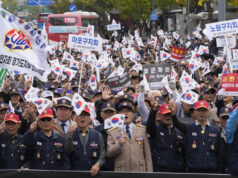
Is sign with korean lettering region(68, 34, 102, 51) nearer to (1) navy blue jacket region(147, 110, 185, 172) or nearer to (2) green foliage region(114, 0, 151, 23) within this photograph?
(1) navy blue jacket region(147, 110, 185, 172)

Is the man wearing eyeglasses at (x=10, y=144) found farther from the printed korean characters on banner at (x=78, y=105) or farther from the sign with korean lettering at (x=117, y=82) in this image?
the sign with korean lettering at (x=117, y=82)

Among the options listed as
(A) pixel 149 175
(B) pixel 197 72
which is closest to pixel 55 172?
(A) pixel 149 175

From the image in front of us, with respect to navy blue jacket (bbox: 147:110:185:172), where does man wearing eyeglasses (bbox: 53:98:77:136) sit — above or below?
above

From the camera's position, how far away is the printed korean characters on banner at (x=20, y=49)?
8477mm

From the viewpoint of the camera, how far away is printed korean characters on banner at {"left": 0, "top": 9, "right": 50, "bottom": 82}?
8.48 metres

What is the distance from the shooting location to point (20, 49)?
8.63 m

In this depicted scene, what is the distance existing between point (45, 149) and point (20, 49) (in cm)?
226

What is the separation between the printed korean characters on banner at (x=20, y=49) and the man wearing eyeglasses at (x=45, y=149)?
1781mm

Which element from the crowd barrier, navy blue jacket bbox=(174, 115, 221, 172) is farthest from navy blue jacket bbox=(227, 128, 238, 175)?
the crowd barrier

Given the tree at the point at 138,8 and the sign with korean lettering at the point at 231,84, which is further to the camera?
the tree at the point at 138,8

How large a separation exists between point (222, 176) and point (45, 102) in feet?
8.46

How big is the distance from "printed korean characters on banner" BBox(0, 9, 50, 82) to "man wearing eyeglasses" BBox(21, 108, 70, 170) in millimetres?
1781

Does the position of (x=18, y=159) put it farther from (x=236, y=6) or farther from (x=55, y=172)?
(x=236, y=6)

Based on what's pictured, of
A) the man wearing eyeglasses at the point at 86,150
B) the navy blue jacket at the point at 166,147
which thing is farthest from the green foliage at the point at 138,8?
the man wearing eyeglasses at the point at 86,150
